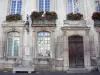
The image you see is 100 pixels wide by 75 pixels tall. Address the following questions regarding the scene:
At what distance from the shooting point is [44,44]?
13695 millimetres

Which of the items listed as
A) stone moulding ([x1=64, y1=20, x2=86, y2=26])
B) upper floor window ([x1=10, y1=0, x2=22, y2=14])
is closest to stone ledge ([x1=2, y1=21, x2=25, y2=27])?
upper floor window ([x1=10, y1=0, x2=22, y2=14])

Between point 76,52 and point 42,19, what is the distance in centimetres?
362

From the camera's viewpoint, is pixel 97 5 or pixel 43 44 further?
pixel 97 5

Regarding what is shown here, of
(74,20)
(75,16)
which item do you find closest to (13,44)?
(74,20)

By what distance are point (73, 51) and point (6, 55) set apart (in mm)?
5131

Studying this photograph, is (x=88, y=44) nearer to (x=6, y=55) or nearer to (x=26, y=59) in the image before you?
(x=26, y=59)

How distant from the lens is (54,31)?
44.5ft

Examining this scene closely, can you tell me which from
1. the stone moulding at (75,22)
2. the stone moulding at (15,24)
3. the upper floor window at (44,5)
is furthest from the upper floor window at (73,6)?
the stone moulding at (15,24)

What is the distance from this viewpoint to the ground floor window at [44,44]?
1358cm

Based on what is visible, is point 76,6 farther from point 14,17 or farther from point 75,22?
point 14,17

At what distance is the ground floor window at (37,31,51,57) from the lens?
13.6m

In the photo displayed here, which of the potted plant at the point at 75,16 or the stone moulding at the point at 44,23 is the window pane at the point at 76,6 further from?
the stone moulding at the point at 44,23

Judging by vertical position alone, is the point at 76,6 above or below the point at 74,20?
above

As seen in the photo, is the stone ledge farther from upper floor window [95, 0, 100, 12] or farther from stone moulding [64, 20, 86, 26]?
A: upper floor window [95, 0, 100, 12]
